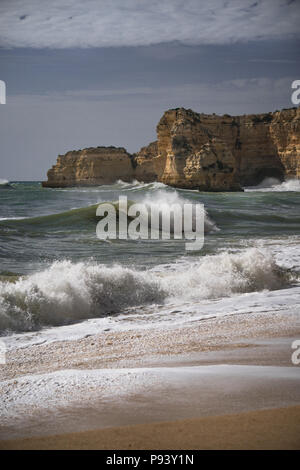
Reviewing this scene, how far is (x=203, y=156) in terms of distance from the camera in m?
49.2

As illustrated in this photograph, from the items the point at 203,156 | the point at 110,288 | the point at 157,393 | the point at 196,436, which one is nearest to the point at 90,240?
the point at 110,288

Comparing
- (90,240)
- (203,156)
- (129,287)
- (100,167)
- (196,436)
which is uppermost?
(100,167)

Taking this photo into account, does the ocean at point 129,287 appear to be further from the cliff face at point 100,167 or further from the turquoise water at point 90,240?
the cliff face at point 100,167

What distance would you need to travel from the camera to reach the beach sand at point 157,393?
212cm

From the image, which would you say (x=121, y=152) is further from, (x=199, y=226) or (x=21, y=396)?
(x=21, y=396)

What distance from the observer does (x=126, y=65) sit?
1291 centimetres

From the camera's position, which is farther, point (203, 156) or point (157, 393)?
point (203, 156)

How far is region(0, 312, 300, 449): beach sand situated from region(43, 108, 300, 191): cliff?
4616cm

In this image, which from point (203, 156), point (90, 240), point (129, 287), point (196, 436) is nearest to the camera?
point (196, 436)

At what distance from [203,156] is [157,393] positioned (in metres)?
47.9

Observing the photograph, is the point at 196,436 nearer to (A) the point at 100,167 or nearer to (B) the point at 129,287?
(B) the point at 129,287

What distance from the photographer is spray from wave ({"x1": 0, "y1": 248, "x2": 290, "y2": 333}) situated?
217 inches

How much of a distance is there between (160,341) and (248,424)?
6.93 feet
